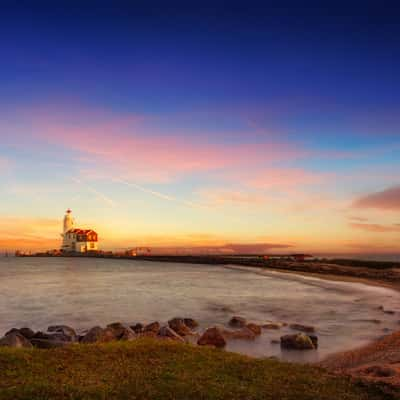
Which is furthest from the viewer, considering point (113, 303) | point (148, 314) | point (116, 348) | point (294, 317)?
point (113, 303)

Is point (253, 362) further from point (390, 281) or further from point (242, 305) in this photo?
point (390, 281)

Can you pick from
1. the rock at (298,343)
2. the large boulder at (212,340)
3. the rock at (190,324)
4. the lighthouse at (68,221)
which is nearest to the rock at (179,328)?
the rock at (190,324)

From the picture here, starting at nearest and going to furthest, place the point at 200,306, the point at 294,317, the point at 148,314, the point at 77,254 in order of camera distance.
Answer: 1. the point at 294,317
2. the point at 148,314
3. the point at 200,306
4. the point at 77,254

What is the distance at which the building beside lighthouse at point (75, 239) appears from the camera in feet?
575

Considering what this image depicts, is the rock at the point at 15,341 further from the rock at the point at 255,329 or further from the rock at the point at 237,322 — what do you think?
the rock at the point at 237,322

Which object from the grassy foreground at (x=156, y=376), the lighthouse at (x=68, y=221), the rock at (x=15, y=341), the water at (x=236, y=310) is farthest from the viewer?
the lighthouse at (x=68, y=221)

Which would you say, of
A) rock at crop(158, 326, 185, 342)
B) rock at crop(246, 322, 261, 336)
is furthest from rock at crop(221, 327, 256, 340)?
rock at crop(158, 326, 185, 342)

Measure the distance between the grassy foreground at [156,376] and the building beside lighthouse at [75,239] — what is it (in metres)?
169

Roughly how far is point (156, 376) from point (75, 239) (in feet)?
574

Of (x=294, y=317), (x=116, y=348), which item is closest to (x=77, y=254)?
(x=294, y=317)

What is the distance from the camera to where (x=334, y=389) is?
8859mm

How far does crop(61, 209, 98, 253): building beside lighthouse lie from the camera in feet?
575

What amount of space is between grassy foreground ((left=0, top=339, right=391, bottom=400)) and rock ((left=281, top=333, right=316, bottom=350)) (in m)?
5.43

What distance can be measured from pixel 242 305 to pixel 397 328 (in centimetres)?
1291
